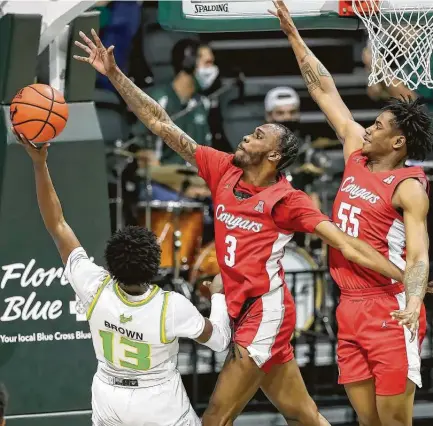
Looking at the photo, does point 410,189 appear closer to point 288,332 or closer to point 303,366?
point 288,332

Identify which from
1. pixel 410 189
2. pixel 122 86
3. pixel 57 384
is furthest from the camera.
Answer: pixel 57 384

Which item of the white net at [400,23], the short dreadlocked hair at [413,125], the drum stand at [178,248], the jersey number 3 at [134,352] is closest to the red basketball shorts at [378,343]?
the short dreadlocked hair at [413,125]

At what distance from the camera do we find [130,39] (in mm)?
10969

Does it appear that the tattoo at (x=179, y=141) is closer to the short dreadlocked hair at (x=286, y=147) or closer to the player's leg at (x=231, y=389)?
the short dreadlocked hair at (x=286, y=147)

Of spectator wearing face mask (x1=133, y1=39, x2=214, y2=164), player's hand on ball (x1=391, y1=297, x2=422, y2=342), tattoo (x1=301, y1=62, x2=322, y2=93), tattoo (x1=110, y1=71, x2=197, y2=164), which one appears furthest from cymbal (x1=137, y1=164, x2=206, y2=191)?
player's hand on ball (x1=391, y1=297, x2=422, y2=342)

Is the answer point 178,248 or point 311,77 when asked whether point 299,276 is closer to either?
point 178,248

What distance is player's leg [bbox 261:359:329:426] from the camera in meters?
6.00

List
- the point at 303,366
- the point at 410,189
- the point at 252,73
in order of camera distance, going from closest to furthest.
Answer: the point at 410,189 < the point at 303,366 < the point at 252,73

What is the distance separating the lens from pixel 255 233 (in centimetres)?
582

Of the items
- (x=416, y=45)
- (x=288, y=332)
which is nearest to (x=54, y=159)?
(x=288, y=332)

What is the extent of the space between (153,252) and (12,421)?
6.94 ft

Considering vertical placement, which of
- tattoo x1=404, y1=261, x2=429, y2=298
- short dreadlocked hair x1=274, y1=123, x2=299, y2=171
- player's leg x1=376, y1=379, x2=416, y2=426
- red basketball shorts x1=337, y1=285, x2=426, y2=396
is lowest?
player's leg x1=376, y1=379, x2=416, y2=426

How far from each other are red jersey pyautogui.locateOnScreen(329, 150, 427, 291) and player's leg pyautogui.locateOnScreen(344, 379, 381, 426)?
1.79 feet

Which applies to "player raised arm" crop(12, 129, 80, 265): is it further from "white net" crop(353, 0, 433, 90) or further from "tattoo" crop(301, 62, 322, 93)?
"white net" crop(353, 0, 433, 90)
